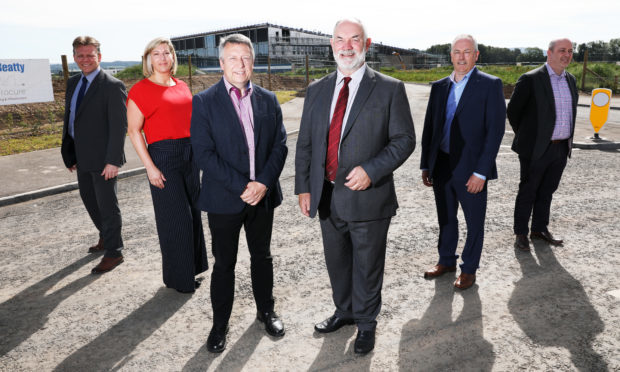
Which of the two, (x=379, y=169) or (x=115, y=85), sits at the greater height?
(x=115, y=85)

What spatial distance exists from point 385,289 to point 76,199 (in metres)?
4.96

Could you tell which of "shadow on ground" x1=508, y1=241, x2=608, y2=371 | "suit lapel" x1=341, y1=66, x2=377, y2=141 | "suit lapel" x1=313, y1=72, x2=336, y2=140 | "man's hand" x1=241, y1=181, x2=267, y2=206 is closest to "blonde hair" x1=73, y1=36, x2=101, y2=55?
"man's hand" x1=241, y1=181, x2=267, y2=206

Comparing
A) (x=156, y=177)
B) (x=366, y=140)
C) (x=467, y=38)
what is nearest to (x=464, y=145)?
(x=467, y=38)

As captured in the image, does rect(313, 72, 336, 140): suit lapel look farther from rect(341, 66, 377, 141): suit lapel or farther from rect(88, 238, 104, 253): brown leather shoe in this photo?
rect(88, 238, 104, 253): brown leather shoe

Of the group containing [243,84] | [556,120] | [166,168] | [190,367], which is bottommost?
[190,367]

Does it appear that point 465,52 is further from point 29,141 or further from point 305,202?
point 29,141

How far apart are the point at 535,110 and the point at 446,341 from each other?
2557mm

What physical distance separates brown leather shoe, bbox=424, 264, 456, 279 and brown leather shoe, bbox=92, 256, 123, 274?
9.38ft

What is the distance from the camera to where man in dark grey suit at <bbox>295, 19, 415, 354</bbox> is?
262 cm

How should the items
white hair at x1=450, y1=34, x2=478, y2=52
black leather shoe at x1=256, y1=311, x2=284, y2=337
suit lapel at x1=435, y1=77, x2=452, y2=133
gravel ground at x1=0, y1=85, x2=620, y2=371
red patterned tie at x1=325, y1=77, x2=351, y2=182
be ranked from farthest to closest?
suit lapel at x1=435, y1=77, x2=452, y2=133 < white hair at x1=450, y1=34, x2=478, y2=52 < black leather shoe at x1=256, y1=311, x2=284, y2=337 < gravel ground at x1=0, y1=85, x2=620, y2=371 < red patterned tie at x1=325, y1=77, x2=351, y2=182

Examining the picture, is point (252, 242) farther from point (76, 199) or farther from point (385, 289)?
point (76, 199)

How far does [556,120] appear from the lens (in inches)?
170

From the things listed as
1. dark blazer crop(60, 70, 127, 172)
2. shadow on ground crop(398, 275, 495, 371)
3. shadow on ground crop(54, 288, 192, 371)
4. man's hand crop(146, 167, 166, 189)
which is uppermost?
dark blazer crop(60, 70, 127, 172)

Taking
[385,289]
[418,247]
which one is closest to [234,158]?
[385,289]
